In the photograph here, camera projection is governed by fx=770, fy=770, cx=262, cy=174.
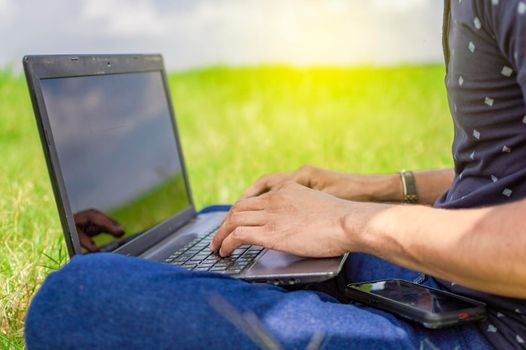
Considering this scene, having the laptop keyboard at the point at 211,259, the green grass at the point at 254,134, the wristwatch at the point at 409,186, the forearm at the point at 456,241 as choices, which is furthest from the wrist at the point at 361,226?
the green grass at the point at 254,134

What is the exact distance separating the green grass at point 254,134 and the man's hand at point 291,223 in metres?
0.83

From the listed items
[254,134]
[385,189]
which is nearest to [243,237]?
[385,189]

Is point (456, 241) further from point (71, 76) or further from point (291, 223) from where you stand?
point (71, 76)

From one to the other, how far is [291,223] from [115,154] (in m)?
0.69

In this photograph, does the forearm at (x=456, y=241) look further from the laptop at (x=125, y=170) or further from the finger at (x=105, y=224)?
the finger at (x=105, y=224)

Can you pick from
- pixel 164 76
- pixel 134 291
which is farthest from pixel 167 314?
pixel 164 76

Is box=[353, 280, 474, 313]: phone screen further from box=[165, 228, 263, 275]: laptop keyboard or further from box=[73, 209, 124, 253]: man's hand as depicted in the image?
box=[73, 209, 124, 253]: man's hand

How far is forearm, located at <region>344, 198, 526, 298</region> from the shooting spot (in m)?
1.20

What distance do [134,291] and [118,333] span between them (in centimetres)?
8

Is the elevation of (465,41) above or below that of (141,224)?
above

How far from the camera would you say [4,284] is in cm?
220

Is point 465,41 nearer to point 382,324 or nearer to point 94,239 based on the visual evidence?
point 382,324

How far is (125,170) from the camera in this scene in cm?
207

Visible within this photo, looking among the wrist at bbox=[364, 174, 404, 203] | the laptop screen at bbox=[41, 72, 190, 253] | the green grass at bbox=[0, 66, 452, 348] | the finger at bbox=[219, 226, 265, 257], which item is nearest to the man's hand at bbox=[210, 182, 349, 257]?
the finger at bbox=[219, 226, 265, 257]
